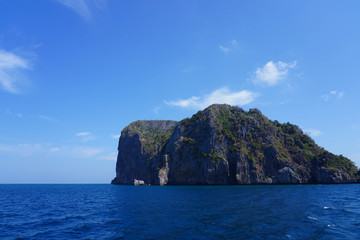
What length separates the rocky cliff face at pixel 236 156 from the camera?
358 ft

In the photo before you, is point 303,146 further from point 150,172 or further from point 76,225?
point 76,225

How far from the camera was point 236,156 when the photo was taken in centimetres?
11550

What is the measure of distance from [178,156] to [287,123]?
8212 centimetres

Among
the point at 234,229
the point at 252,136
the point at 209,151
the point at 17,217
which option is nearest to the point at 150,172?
the point at 209,151

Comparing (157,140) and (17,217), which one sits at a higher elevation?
(157,140)

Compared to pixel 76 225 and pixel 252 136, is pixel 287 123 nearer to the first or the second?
pixel 252 136

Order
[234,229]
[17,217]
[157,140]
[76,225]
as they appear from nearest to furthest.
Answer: [234,229]
[76,225]
[17,217]
[157,140]

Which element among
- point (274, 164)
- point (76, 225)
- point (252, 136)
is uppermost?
point (252, 136)

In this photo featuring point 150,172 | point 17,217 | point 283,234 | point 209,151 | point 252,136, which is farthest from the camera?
point 150,172

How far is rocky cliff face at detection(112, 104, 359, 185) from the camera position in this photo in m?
109

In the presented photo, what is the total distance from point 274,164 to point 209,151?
3427cm

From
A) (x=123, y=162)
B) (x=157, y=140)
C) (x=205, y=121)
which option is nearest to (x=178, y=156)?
(x=205, y=121)

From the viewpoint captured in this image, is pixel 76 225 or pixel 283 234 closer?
pixel 283 234

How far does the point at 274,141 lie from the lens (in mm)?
125688
